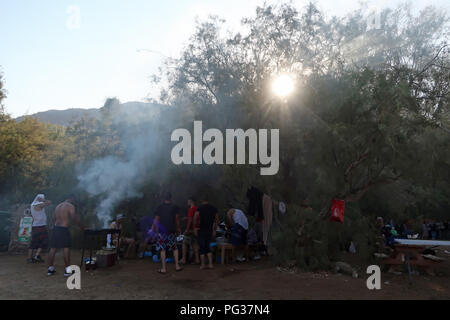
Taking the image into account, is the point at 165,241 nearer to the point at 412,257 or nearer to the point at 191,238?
the point at 191,238

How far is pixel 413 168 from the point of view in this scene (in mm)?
7391

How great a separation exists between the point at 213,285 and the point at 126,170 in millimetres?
9007

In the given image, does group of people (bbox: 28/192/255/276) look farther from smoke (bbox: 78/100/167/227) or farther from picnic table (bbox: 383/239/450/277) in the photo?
smoke (bbox: 78/100/167/227)

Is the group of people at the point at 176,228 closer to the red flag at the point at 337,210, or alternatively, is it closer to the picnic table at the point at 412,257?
the red flag at the point at 337,210

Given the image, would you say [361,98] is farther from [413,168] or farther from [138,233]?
[138,233]

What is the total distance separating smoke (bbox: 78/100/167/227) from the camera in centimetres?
1319

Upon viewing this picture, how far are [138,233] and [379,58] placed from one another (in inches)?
359

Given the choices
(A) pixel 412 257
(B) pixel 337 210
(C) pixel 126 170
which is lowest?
(A) pixel 412 257

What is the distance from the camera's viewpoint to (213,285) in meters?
6.15

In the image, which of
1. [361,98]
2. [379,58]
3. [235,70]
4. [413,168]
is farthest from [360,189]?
[235,70]

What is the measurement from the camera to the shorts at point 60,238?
7.14 metres

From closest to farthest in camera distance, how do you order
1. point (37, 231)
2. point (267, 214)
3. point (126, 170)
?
point (37, 231) → point (267, 214) → point (126, 170)

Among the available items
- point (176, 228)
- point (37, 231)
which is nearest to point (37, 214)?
point (37, 231)
